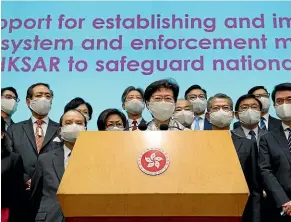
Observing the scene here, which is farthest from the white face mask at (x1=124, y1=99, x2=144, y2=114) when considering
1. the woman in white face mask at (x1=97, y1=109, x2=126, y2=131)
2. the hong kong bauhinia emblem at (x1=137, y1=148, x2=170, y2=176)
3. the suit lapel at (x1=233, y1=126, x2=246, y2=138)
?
the hong kong bauhinia emblem at (x1=137, y1=148, x2=170, y2=176)

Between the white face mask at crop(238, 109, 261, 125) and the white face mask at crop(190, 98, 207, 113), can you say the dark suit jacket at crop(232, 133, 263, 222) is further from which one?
the white face mask at crop(190, 98, 207, 113)

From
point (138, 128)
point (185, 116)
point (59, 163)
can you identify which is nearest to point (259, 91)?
point (185, 116)

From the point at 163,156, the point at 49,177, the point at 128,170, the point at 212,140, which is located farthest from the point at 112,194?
the point at 49,177

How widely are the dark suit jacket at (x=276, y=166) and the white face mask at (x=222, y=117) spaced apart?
45 cm

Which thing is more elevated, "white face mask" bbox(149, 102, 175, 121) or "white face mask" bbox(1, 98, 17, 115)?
"white face mask" bbox(1, 98, 17, 115)

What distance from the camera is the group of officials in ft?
6.64

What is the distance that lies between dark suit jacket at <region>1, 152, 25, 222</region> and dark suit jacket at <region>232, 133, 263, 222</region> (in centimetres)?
107

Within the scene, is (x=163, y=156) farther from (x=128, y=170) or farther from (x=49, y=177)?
(x=49, y=177)

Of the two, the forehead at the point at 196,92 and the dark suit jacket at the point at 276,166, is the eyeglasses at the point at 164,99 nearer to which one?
the dark suit jacket at the point at 276,166

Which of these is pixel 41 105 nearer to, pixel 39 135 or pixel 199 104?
pixel 39 135

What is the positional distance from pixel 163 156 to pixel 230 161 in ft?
0.67

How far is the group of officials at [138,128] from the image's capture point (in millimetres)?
2025

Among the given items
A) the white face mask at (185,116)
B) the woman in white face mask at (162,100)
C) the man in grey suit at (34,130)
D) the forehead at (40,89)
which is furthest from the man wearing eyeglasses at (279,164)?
the forehead at (40,89)

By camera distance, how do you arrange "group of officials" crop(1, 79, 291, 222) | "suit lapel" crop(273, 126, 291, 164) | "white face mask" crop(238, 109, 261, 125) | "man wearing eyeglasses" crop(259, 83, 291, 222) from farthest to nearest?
"white face mask" crop(238, 109, 261, 125), "suit lapel" crop(273, 126, 291, 164), "man wearing eyeglasses" crop(259, 83, 291, 222), "group of officials" crop(1, 79, 291, 222)
